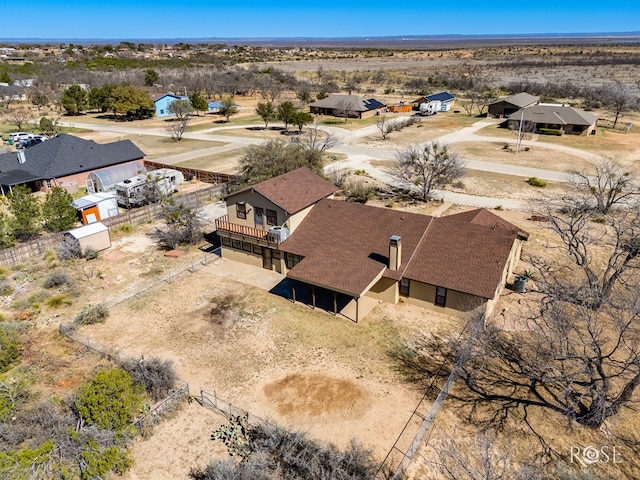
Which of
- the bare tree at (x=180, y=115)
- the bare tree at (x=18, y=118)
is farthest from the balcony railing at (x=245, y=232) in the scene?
the bare tree at (x=18, y=118)

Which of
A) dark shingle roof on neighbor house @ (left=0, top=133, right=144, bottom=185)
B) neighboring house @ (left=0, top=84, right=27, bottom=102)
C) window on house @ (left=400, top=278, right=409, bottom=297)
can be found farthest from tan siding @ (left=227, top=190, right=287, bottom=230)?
neighboring house @ (left=0, top=84, right=27, bottom=102)

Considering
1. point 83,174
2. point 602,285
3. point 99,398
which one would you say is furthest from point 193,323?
point 83,174

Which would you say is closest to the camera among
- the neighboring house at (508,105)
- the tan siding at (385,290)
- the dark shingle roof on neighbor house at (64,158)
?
the tan siding at (385,290)

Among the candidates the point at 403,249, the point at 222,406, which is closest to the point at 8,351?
the point at 222,406

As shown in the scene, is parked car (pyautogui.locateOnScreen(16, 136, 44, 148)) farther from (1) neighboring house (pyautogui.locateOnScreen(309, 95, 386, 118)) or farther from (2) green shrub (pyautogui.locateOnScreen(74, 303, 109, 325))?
(2) green shrub (pyautogui.locateOnScreen(74, 303, 109, 325))

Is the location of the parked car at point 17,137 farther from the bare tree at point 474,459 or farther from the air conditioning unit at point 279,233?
the bare tree at point 474,459

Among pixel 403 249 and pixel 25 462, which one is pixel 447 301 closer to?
pixel 403 249
